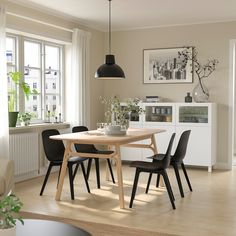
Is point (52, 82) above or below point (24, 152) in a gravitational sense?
above

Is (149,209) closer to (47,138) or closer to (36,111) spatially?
(47,138)

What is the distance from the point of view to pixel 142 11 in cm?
652

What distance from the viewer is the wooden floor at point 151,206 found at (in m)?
4.12

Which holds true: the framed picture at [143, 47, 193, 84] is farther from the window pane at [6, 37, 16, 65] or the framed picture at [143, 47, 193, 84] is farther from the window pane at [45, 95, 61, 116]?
the window pane at [6, 37, 16, 65]

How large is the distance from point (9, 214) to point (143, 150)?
530 centimetres

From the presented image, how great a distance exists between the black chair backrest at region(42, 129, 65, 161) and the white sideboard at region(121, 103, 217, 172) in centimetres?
230

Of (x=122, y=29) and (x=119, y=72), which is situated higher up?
(x=122, y=29)

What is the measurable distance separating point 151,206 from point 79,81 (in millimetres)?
3131

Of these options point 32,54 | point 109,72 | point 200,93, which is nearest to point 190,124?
point 200,93

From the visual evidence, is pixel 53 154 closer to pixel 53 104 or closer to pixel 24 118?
pixel 24 118

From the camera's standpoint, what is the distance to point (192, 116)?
23.5ft

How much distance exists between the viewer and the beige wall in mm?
7219

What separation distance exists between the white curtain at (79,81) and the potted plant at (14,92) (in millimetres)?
966

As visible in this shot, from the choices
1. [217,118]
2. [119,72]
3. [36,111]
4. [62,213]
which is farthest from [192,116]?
[62,213]
